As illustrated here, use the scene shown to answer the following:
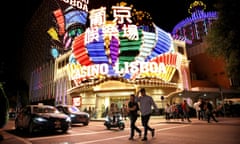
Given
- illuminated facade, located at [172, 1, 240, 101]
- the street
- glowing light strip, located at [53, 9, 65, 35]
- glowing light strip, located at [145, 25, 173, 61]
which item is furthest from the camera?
glowing light strip, located at [53, 9, 65, 35]

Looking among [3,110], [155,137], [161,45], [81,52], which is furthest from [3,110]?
[161,45]

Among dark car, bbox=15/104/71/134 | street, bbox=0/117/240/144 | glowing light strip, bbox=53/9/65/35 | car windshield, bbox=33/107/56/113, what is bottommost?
street, bbox=0/117/240/144

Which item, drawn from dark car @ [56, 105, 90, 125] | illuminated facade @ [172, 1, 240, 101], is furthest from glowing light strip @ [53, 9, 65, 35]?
dark car @ [56, 105, 90, 125]

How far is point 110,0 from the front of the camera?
4997 centimetres

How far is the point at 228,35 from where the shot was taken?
13.3 m

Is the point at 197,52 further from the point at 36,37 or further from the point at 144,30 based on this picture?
the point at 36,37

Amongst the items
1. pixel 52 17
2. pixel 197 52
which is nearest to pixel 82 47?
pixel 197 52

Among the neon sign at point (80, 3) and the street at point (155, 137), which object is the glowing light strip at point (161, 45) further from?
the neon sign at point (80, 3)

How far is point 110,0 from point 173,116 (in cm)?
3678

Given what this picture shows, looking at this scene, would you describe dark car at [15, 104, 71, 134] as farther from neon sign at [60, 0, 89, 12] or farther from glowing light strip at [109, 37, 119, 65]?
neon sign at [60, 0, 89, 12]

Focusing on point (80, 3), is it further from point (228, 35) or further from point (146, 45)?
point (228, 35)

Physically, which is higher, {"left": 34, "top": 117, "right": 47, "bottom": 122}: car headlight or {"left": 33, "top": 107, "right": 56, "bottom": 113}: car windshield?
{"left": 33, "top": 107, "right": 56, "bottom": 113}: car windshield

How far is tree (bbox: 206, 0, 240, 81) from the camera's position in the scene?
1248 centimetres

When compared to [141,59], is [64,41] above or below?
above
